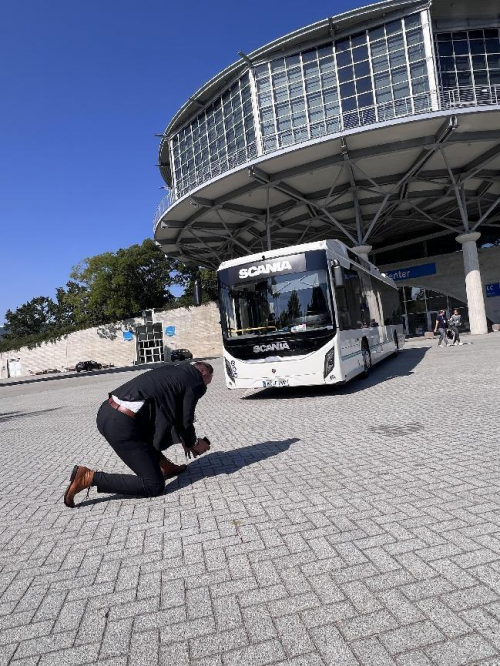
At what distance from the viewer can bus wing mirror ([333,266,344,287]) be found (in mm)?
9703

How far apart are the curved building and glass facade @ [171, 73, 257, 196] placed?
4.1 inches

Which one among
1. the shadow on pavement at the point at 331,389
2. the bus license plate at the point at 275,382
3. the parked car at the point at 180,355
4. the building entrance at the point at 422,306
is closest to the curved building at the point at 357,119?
the building entrance at the point at 422,306

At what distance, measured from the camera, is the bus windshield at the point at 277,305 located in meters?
9.63

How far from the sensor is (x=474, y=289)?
30.4m

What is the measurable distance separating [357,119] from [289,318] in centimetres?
2074

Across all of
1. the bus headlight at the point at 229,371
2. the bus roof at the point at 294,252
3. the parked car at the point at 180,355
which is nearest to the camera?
the bus roof at the point at 294,252

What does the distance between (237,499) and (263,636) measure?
190 centimetres

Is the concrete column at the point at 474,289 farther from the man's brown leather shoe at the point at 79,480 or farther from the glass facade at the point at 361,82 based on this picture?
the man's brown leather shoe at the point at 79,480

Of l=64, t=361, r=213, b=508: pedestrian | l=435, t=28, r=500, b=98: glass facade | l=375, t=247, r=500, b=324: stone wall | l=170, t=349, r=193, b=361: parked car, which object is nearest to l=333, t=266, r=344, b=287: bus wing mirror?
l=64, t=361, r=213, b=508: pedestrian

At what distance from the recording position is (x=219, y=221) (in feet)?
114

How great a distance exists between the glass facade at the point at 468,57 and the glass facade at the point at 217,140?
11.7 meters

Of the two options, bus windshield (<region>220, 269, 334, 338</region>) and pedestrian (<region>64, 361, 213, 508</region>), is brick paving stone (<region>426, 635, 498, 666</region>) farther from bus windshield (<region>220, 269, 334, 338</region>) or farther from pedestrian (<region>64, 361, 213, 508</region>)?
bus windshield (<region>220, 269, 334, 338</region>)

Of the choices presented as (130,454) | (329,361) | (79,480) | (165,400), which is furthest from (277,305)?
(79,480)

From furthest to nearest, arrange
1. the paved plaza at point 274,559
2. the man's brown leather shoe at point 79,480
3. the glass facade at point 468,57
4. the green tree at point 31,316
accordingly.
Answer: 1. the green tree at point 31,316
2. the glass facade at point 468,57
3. the man's brown leather shoe at point 79,480
4. the paved plaza at point 274,559
